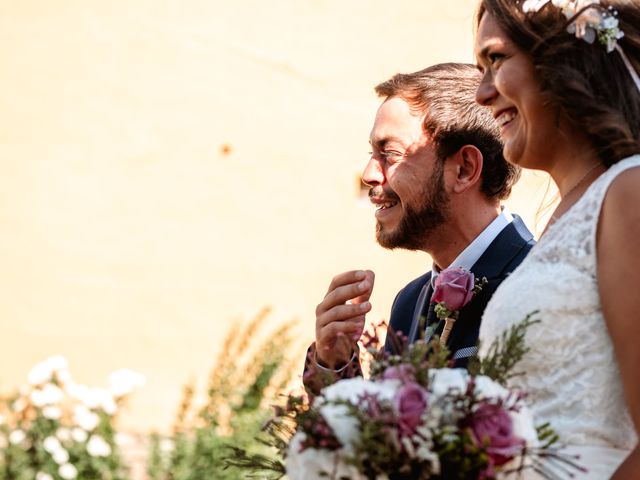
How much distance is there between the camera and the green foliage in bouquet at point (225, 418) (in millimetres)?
5184

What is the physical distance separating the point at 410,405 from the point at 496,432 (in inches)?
5.6

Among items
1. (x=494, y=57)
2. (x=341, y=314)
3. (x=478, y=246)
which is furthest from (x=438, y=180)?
(x=494, y=57)

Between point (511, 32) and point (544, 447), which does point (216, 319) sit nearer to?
point (511, 32)

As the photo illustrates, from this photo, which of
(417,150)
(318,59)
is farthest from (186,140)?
(417,150)

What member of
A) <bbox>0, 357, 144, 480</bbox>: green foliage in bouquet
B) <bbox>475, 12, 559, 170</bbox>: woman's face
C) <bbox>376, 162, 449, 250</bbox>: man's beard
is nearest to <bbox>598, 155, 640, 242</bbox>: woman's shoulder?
<bbox>475, 12, 559, 170</bbox>: woman's face

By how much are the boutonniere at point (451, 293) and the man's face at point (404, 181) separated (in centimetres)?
37

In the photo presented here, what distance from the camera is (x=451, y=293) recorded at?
3.02 metres

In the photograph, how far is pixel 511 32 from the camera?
246 centimetres

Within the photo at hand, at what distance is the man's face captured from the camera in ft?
11.3

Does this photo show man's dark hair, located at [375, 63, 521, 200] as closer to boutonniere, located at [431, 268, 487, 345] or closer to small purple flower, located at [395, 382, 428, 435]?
boutonniere, located at [431, 268, 487, 345]

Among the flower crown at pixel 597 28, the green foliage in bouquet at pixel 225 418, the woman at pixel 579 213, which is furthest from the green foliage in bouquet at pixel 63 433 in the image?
the flower crown at pixel 597 28

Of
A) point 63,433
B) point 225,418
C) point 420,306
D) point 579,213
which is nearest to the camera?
point 579,213

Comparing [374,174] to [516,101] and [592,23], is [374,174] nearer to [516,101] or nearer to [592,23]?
[516,101]

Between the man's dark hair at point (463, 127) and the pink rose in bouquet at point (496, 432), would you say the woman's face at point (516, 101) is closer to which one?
the pink rose in bouquet at point (496, 432)
